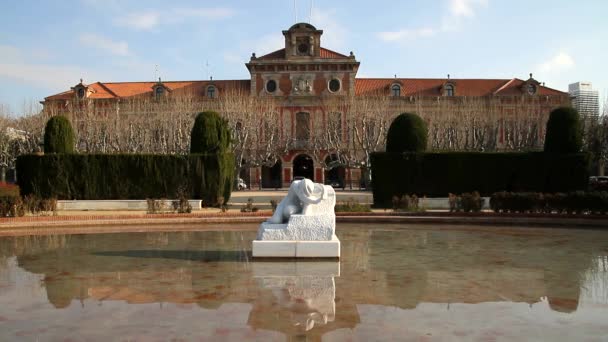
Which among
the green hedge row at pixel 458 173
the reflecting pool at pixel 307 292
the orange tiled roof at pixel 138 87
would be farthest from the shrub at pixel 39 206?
the orange tiled roof at pixel 138 87

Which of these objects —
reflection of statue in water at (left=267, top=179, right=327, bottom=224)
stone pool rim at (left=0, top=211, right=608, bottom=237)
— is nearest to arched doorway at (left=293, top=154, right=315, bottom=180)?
stone pool rim at (left=0, top=211, right=608, bottom=237)

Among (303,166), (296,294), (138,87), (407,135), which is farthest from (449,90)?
(296,294)

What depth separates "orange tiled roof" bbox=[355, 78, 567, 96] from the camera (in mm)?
54625

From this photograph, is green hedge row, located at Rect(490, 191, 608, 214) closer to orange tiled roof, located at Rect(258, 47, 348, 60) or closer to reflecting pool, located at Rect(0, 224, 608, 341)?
reflecting pool, located at Rect(0, 224, 608, 341)

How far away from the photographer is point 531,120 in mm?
40906

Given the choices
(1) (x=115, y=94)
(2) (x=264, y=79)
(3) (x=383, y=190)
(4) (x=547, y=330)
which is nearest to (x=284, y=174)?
(2) (x=264, y=79)

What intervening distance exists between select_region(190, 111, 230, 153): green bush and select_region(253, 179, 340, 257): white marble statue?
14323mm

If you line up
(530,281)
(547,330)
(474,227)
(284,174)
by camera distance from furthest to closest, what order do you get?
(284,174)
(474,227)
(530,281)
(547,330)

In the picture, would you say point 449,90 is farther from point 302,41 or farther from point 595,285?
point 595,285

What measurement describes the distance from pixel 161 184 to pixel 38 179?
5.00m

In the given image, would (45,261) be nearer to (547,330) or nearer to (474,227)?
(547,330)

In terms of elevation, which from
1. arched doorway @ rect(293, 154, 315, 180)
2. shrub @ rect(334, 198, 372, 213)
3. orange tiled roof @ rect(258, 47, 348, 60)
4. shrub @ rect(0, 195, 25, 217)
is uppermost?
orange tiled roof @ rect(258, 47, 348, 60)

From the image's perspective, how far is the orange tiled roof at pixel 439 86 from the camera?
179ft

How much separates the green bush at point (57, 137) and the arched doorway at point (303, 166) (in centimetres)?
3240
